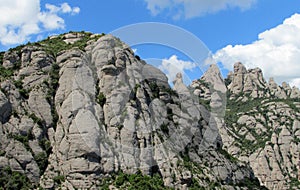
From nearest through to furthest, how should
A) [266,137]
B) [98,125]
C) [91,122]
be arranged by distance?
1. [91,122]
2. [98,125]
3. [266,137]

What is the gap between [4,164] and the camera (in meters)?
55.5

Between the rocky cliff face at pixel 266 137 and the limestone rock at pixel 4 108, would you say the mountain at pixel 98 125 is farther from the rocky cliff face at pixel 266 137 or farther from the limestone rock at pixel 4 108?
the rocky cliff face at pixel 266 137

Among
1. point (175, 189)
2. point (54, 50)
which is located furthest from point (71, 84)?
point (175, 189)

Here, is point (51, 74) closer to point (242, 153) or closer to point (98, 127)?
point (98, 127)

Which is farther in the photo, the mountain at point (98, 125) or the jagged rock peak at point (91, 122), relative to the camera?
the jagged rock peak at point (91, 122)

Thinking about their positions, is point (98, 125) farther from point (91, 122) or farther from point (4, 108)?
point (4, 108)

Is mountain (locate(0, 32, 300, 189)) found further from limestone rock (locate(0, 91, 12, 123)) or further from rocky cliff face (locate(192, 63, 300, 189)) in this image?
rocky cliff face (locate(192, 63, 300, 189))

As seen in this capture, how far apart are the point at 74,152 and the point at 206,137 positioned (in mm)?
31593

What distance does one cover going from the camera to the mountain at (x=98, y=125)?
57812 millimetres

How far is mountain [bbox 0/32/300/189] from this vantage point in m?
57.8

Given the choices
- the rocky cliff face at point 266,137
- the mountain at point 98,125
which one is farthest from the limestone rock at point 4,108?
the rocky cliff face at point 266,137

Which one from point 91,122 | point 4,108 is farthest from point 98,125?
point 4,108

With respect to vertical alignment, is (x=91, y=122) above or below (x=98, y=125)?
above

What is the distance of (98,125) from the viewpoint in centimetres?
6134
